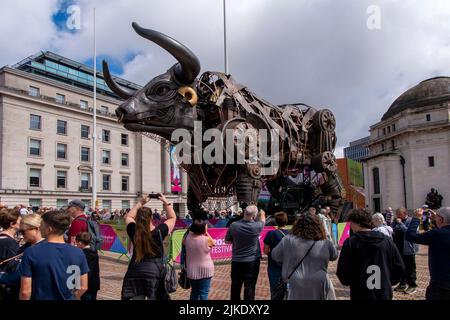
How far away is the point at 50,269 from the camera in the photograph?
3.44m

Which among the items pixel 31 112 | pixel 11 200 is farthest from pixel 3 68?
pixel 11 200

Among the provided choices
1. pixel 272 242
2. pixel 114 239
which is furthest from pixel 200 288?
pixel 114 239

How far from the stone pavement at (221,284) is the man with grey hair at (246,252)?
1560mm

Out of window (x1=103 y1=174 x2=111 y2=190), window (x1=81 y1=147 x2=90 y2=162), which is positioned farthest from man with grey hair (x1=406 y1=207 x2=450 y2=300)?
window (x1=103 y1=174 x2=111 y2=190)

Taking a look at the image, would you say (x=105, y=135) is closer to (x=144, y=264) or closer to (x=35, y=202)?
(x=35, y=202)

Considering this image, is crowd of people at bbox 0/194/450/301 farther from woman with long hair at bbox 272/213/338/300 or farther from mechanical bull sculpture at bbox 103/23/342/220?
mechanical bull sculpture at bbox 103/23/342/220

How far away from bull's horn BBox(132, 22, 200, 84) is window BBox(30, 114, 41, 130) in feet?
135

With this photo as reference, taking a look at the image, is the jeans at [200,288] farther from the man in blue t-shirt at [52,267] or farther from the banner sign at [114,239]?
the banner sign at [114,239]

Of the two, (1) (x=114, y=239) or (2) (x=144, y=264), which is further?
(1) (x=114, y=239)

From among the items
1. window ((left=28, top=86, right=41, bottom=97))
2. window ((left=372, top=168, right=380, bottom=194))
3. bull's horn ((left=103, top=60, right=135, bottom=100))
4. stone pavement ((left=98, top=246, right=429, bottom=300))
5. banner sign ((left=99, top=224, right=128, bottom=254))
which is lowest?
stone pavement ((left=98, top=246, right=429, bottom=300))

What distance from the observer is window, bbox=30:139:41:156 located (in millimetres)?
44753

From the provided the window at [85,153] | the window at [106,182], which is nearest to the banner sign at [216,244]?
the window at [85,153]

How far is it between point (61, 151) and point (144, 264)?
47.8 m
